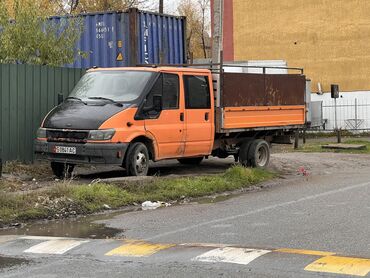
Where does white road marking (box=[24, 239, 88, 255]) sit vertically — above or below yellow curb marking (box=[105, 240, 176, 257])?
below

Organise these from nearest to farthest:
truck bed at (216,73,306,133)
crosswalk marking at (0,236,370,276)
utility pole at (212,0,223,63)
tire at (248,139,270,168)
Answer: crosswalk marking at (0,236,370,276) → truck bed at (216,73,306,133) → tire at (248,139,270,168) → utility pole at (212,0,223,63)

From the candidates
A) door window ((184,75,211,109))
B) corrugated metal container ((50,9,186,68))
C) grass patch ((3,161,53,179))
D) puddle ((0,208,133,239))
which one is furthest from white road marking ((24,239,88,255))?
corrugated metal container ((50,9,186,68))

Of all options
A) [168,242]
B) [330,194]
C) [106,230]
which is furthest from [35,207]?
[330,194]

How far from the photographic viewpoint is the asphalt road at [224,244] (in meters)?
5.90

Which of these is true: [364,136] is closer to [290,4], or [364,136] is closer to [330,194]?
[290,4]

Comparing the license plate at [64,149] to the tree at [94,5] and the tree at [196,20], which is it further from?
the tree at [196,20]

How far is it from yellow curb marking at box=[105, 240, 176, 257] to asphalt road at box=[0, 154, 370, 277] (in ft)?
0.04

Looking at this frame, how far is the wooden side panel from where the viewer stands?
13.2m

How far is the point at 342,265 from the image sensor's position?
19.4 feet

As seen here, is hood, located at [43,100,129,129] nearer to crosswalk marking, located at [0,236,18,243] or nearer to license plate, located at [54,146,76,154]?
license plate, located at [54,146,76,154]

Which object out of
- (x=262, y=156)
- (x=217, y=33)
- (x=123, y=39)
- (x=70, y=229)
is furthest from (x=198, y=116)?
(x=217, y=33)

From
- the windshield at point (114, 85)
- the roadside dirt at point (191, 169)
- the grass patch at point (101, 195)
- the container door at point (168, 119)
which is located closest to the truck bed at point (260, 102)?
the container door at point (168, 119)

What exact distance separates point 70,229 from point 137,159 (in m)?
3.32

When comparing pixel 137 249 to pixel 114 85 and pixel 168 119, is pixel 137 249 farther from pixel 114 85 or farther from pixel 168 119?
pixel 114 85
